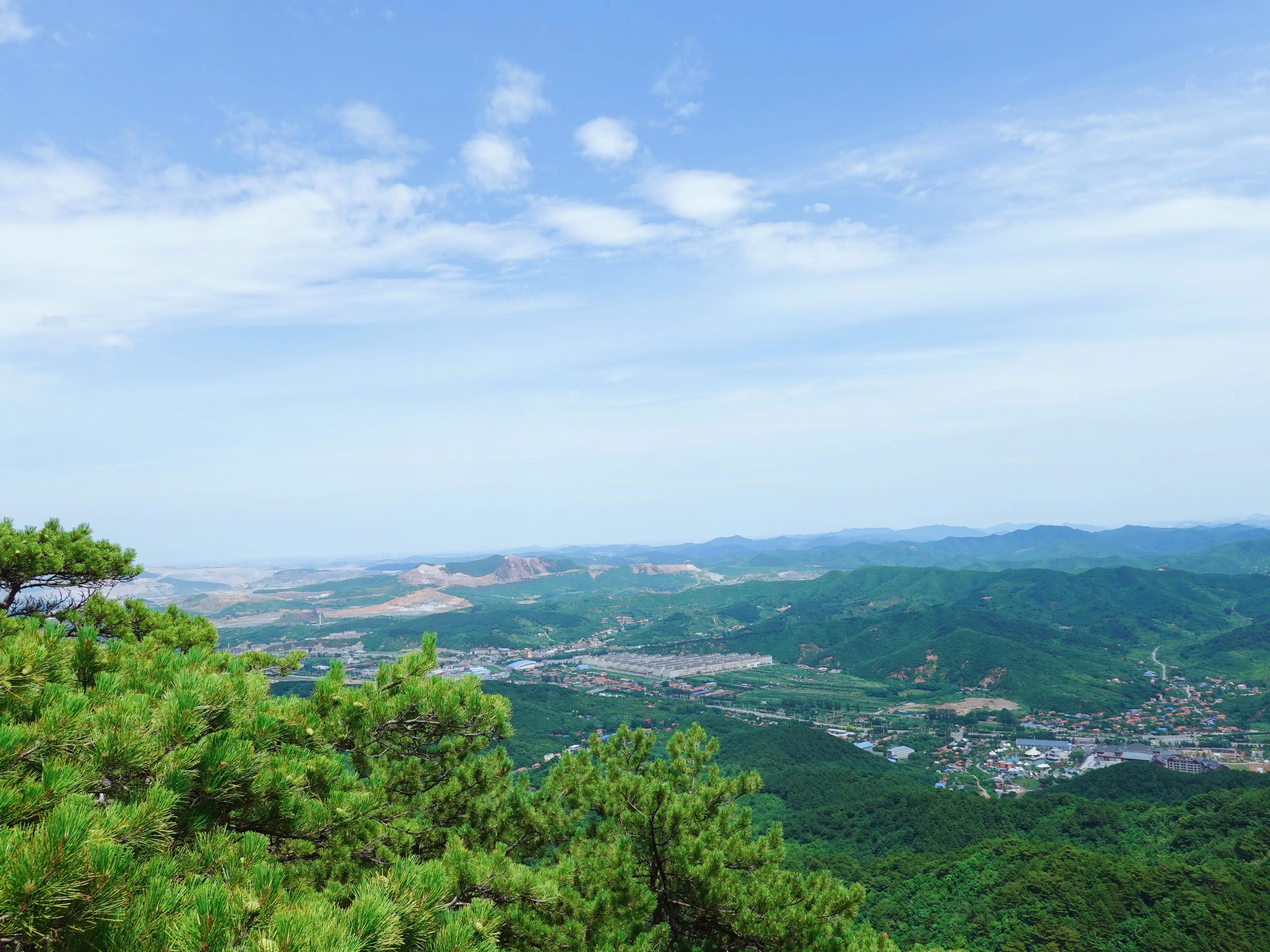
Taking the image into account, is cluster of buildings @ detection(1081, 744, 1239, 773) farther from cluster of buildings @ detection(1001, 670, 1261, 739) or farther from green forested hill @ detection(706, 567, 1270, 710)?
green forested hill @ detection(706, 567, 1270, 710)

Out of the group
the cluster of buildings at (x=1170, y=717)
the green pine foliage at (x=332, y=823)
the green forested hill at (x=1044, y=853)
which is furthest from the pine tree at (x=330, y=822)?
the cluster of buildings at (x=1170, y=717)

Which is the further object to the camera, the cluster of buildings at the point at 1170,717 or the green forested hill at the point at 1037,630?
the green forested hill at the point at 1037,630

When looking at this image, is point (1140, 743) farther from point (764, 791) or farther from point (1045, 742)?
point (764, 791)

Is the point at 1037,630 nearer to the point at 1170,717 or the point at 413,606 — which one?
the point at 1170,717

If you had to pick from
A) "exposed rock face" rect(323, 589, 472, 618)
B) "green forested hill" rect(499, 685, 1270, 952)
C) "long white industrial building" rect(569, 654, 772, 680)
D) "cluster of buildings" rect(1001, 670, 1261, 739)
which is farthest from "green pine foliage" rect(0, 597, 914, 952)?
"exposed rock face" rect(323, 589, 472, 618)

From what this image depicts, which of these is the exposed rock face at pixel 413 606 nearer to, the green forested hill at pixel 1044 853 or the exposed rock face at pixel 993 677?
the exposed rock face at pixel 993 677

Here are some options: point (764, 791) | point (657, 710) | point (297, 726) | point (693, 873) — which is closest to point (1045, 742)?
point (764, 791)
